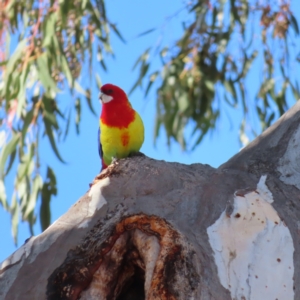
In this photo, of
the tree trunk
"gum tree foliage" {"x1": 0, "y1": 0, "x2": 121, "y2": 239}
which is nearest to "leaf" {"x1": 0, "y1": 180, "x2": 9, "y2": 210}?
"gum tree foliage" {"x1": 0, "y1": 0, "x2": 121, "y2": 239}

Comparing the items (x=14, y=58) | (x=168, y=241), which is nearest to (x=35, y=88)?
(x=14, y=58)

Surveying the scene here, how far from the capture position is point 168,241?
1727mm

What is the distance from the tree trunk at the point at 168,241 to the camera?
1698mm

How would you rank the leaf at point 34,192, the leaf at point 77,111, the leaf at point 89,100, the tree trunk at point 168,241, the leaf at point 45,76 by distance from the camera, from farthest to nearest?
the leaf at point 77,111, the leaf at point 89,100, the leaf at point 34,192, the leaf at point 45,76, the tree trunk at point 168,241

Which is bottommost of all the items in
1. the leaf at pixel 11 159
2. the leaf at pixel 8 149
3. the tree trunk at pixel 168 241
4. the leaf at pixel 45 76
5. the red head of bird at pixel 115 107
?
the tree trunk at pixel 168 241

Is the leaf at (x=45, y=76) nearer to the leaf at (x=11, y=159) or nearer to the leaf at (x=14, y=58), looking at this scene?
the leaf at (x=14, y=58)

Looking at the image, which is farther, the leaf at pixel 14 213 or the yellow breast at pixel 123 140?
the leaf at pixel 14 213

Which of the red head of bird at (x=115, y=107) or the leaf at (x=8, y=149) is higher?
the leaf at (x=8, y=149)

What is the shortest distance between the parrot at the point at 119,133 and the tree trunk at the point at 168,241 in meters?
0.76

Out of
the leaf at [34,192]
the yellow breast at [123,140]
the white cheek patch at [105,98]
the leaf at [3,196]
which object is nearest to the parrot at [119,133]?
the yellow breast at [123,140]

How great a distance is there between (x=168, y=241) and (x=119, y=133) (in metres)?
1.16

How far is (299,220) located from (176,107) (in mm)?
2664

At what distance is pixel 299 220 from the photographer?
1.90m

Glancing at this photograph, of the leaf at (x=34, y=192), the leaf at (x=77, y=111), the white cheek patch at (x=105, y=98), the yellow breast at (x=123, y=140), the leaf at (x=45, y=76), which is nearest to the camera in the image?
the yellow breast at (x=123, y=140)
